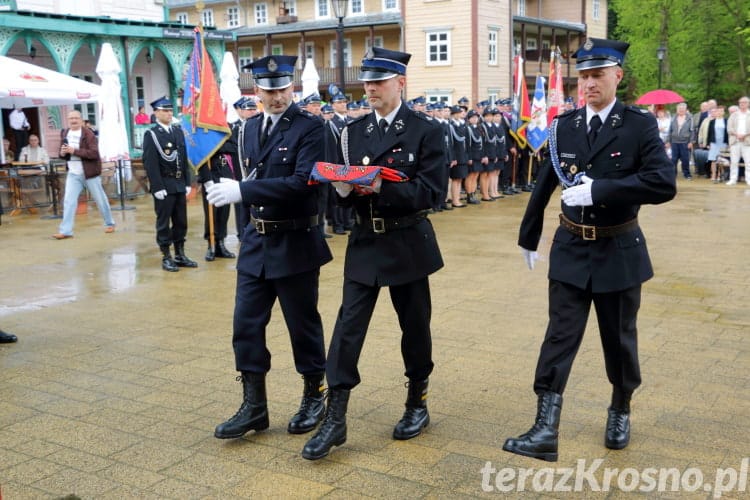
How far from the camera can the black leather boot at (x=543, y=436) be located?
13.9 feet

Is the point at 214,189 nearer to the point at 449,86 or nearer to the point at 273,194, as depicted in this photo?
the point at 273,194

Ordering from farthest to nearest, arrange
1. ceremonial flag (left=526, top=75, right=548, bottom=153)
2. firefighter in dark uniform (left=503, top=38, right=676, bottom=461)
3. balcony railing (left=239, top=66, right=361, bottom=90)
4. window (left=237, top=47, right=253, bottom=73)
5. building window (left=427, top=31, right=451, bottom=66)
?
window (left=237, top=47, right=253, bottom=73) < balcony railing (left=239, top=66, right=361, bottom=90) < building window (left=427, top=31, right=451, bottom=66) < ceremonial flag (left=526, top=75, right=548, bottom=153) < firefighter in dark uniform (left=503, top=38, right=676, bottom=461)

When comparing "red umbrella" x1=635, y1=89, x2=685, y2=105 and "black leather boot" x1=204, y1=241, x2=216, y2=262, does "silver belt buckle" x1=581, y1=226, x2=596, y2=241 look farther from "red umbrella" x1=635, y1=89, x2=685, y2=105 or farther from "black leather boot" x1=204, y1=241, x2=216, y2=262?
"red umbrella" x1=635, y1=89, x2=685, y2=105

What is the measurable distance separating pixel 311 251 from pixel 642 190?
6.09 feet

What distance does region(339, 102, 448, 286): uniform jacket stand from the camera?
4.39m

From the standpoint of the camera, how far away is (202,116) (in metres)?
9.98

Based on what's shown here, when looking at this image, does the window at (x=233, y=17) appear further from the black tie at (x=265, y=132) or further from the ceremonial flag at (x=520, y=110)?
the black tie at (x=265, y=132)

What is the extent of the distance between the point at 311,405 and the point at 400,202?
1386mm

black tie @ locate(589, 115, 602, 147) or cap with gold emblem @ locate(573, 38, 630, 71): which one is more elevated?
cap with gold emblem @ locate(573, 38, 630, 71)

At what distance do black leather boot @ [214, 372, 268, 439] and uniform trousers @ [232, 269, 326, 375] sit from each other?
7 centimetres

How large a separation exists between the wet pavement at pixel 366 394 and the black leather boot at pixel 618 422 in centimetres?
7

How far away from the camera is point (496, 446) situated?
445cm

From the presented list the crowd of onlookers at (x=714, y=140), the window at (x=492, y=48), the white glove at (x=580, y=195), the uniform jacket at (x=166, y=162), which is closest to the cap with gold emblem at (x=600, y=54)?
the white glove at (x=580, y=195)

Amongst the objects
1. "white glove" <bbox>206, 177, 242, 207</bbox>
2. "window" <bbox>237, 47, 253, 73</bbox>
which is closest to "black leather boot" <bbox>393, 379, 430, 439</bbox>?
"white glove" <bbox>206, 177, 242, 207</bbox>
